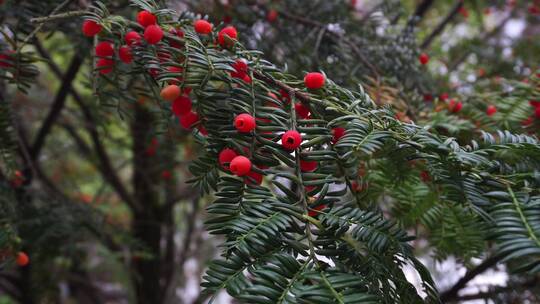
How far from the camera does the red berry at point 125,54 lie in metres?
0.56

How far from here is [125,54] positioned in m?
0.56

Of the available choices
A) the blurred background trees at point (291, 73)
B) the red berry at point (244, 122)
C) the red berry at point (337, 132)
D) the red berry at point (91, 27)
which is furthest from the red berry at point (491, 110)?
the red berry at point (91, 27)

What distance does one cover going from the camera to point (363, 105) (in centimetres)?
54

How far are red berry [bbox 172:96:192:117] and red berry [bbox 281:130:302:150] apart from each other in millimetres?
143

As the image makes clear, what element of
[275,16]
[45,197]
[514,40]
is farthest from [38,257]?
[514,40]

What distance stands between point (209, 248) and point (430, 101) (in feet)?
5.09

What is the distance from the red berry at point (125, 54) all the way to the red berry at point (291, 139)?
23 centimetres

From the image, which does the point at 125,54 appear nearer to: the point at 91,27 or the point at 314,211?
the point at 91,27

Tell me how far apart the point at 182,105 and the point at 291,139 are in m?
0.16

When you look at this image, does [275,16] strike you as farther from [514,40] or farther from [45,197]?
[514,40]

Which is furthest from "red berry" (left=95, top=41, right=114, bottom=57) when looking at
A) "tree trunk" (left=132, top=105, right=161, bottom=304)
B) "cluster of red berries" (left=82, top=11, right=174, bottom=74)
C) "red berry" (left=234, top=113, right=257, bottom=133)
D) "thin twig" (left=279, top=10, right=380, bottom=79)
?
"tree trunk" (left=132, top=105, right=161, bottom=304)

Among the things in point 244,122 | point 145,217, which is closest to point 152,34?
point 244,122

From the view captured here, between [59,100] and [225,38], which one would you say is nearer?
[225,38]

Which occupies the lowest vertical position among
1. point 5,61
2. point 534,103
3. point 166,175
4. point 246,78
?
point 166,175
